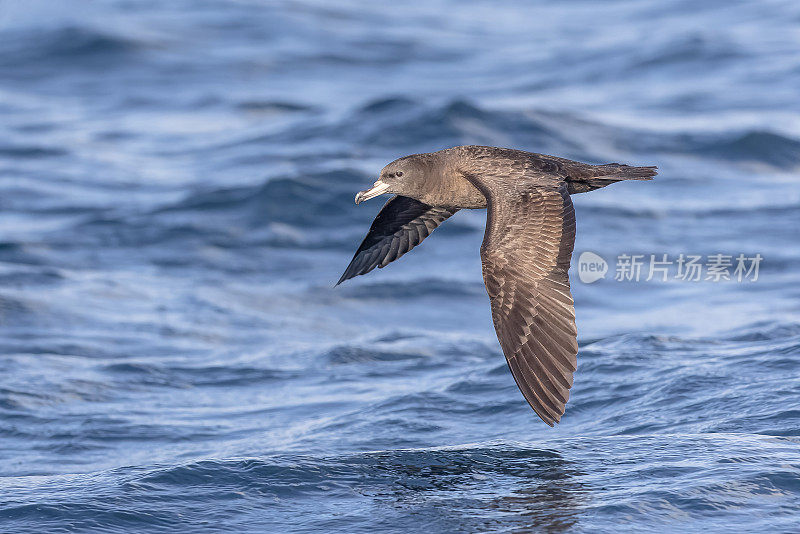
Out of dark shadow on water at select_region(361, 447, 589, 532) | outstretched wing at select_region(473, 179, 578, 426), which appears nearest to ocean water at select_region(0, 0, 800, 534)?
dark shadow on water at select_region(361, 447, 589, 532)

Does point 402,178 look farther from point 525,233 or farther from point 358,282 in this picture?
point 358,282

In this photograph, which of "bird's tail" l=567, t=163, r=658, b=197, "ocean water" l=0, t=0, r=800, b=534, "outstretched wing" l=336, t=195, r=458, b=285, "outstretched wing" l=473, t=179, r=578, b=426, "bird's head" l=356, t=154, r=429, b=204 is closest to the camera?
"outstretched wing" l=473, t=179, r=578, b=426

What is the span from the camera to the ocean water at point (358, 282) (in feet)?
18.9

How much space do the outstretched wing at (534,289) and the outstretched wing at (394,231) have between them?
55.2 inches

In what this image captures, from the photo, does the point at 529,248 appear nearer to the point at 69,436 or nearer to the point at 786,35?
the point at 69,436

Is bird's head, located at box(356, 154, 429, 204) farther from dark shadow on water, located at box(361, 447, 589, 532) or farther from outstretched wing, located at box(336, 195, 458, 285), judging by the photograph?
dark shadow on water, located at box(361, 447, 589, 532)

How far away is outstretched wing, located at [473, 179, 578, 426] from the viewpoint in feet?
18.2

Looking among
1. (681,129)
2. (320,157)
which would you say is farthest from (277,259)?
(681,129)

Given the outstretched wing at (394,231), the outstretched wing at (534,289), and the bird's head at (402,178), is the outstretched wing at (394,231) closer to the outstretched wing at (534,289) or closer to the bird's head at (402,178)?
the bird's head at (402,178)

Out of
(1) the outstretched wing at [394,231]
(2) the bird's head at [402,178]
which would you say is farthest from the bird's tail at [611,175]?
(1) the outstretched wing at [394,231]

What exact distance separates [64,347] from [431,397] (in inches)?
171

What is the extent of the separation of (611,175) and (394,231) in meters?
1.66

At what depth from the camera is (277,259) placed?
13477 millimetres

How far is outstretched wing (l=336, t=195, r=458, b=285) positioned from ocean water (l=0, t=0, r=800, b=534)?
1.14m
